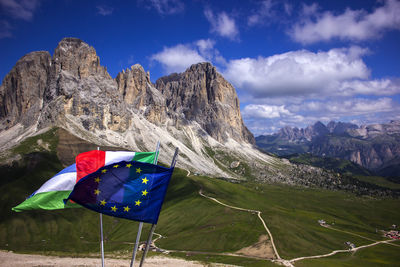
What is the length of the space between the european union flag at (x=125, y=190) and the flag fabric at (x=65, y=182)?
3.35 ft

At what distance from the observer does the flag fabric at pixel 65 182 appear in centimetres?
1662

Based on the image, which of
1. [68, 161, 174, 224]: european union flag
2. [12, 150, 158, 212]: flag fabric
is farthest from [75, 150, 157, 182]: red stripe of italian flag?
[68, 161, 174, 224]: european union flag

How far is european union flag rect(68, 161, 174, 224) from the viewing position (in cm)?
1677

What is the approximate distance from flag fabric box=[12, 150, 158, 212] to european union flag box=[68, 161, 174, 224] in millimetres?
1020

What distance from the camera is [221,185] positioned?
180 meters

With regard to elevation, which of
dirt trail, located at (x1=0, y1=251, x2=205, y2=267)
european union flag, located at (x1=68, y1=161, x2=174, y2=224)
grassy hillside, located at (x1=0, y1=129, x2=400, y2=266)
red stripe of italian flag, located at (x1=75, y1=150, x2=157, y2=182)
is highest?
red stripe of italian flag, located at (x1=75, y1=150, x2=157, y2=182)

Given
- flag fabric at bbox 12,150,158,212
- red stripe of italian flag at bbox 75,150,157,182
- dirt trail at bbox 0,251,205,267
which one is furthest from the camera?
dirt trail at bbox 0,251,205,267

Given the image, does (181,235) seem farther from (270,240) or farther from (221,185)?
(221,185)

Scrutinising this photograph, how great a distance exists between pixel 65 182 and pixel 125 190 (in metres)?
4.15

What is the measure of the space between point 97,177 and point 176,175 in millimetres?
165809

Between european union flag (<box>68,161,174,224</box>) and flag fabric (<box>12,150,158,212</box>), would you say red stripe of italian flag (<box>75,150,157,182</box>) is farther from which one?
european union flag (<box>68,161,174,224</box>)

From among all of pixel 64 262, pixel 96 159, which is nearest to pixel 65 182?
pixel 96 159

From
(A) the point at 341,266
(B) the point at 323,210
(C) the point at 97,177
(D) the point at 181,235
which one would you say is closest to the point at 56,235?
(D) the point at 181,235

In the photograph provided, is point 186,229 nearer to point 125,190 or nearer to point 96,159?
point 96,159
